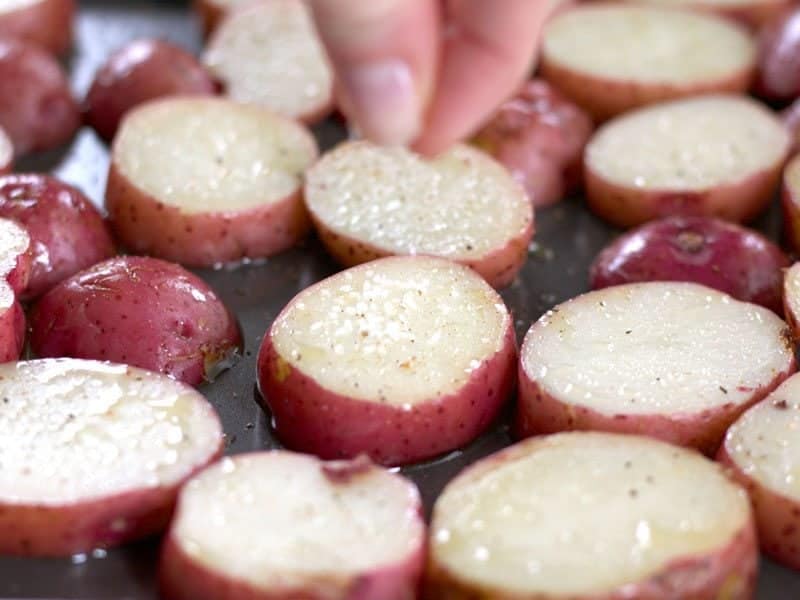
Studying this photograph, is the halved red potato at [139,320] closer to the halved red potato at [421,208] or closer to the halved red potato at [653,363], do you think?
the halved red potato at [421,208]

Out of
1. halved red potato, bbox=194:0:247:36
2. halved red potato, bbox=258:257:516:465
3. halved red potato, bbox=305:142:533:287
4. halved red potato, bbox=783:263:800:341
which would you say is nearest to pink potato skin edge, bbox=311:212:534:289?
halved red potato, bbox=305:142:533:287

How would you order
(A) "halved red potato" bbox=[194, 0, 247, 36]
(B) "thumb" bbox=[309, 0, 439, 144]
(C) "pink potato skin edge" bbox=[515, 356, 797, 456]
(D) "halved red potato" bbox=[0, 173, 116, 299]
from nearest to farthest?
1. (B) "thumb" bbox=[309, 0, 439, 144]
2. (C) "pink potato skin edge" bbox=[515, 356, 797, 456]
3. (D) "halved red potato" bbox=[0, 173, 116, 299]
4. (A) "halved red potato" bbox=[194, 0, 247, 36]

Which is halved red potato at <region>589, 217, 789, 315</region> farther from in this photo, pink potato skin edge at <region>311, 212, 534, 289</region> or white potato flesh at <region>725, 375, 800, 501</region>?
white potato flesh at <region>725, 375, 800, 501</region>

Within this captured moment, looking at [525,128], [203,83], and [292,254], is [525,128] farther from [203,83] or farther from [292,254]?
[203,83]

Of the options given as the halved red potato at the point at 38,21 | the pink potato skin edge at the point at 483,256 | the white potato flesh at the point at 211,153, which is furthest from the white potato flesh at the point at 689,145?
the halved red potato at the point at 38,21

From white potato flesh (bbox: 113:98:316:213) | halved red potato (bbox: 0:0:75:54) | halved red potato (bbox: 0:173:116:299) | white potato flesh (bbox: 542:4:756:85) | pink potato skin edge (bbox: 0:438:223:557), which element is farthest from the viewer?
halved red potato (bbox: 0:0:75:54)

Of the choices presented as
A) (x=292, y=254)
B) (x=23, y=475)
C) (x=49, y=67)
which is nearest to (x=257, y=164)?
(x=292, y=254)
